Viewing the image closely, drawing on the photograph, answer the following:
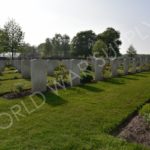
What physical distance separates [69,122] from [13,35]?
38179 mm

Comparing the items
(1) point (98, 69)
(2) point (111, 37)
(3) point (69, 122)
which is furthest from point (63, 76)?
(2) point (111, 37)

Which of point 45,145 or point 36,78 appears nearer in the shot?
point 45,145

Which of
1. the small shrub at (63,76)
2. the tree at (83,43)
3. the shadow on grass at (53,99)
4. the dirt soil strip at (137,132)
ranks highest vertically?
the tree at (83,43)

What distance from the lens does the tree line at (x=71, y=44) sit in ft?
140

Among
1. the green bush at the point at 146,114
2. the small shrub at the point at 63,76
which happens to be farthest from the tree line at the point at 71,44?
the green bush at the point at 146,114

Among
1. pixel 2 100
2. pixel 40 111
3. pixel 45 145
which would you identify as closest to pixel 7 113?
pixel 40 111

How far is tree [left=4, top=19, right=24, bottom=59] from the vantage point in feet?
139

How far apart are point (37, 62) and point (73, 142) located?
23.6 ft

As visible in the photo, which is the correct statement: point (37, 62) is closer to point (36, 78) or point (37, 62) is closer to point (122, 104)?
point (36, 78)

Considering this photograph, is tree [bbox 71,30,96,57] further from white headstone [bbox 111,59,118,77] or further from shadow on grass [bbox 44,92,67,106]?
shadow on grass [bbox 44,92,67,106]

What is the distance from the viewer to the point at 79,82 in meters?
15.6

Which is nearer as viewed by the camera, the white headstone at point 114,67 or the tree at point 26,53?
the white headstone at point 114,67

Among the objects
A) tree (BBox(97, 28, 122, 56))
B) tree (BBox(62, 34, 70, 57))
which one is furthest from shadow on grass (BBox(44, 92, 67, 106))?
tree (BBox(62, 34, 70, 57))

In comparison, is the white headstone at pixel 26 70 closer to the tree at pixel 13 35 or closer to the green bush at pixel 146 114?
the green bush at pixel 146 114
